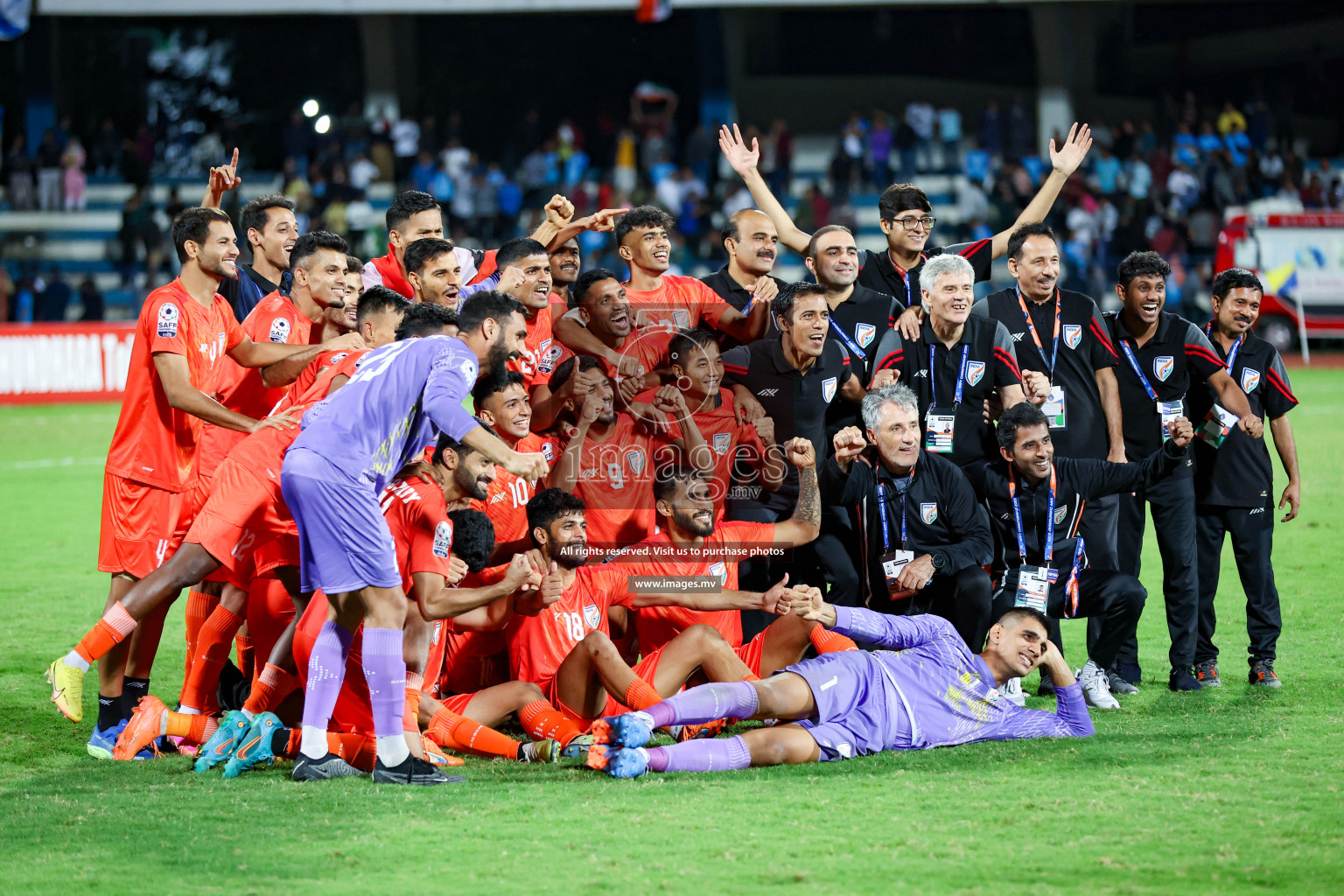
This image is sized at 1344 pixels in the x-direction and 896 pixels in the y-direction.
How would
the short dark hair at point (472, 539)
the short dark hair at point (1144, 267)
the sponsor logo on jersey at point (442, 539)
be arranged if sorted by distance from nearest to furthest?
the sponsor logo on jersey at point (442, 539)
the short dark hair at point (472, 539)
the short dark hair at point (1144, 267)

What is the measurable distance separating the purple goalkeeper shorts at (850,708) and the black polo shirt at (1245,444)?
2.58m

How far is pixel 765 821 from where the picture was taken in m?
4.71

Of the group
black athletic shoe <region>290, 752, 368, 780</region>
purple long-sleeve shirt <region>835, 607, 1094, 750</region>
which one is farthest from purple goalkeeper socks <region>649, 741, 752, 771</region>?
black athletic shoe <region>290, 752, 368, 780</region>

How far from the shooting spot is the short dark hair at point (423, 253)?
22.2 ft

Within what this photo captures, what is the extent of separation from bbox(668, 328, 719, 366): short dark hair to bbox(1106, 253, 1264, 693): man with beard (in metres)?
2.11

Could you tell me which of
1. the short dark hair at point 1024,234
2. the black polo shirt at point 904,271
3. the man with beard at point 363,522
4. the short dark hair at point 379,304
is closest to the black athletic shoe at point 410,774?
the man with beard at point 363,522

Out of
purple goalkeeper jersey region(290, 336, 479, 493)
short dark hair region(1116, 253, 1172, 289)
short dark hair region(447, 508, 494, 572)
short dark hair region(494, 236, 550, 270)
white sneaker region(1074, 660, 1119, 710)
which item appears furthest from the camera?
short dark hair region(1116, 253, 1172, 289)

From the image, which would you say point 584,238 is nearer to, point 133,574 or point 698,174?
point 698,174

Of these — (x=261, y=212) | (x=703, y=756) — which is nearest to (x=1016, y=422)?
(x=703, y=756)

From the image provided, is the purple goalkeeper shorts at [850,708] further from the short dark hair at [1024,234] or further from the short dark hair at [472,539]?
the short dark hair at [1024,234]

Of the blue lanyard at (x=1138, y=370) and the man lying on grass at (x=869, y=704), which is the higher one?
the blue lanyard at (x=1138, y=370)

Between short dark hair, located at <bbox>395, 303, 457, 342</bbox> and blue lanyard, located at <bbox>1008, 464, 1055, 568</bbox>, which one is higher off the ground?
short dark hair, located at <bbox>395, 303, 457, 342</bbox>

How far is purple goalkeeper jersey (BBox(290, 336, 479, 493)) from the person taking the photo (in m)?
5.19

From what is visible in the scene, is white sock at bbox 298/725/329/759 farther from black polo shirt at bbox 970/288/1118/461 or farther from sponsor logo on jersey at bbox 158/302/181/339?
black polo shirt at bbox 970/288/1118/461
